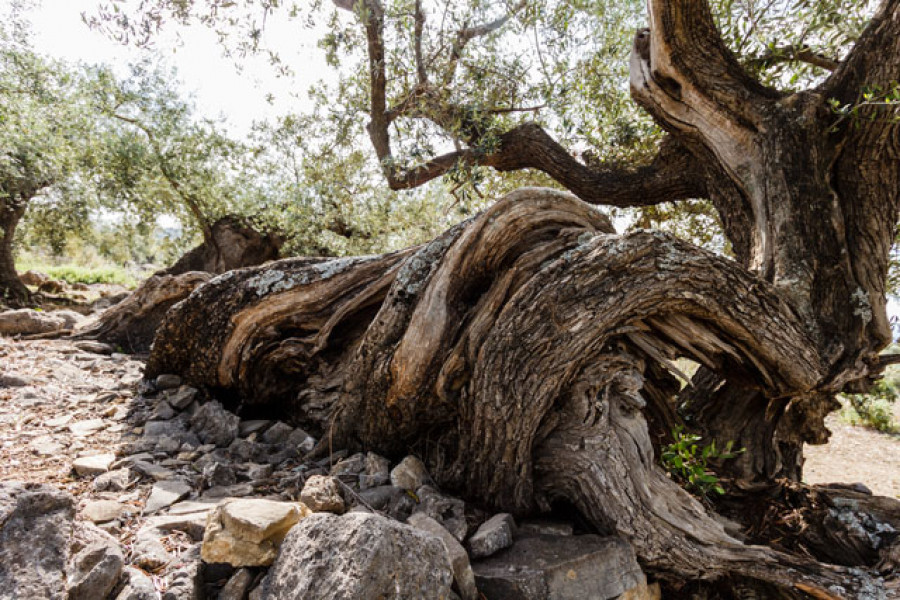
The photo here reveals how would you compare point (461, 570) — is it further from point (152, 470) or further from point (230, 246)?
point (230, 246)

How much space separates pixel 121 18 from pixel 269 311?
3.93m

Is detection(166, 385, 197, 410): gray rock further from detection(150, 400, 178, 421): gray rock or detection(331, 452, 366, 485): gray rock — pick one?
detection(331, 452, 366, 485): gray rock

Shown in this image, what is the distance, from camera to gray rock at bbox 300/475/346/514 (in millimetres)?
2713

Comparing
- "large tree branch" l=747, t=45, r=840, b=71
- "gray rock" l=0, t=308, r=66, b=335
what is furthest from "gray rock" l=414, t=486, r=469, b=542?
"gray rock" l=0, t=308, r=66, b=335

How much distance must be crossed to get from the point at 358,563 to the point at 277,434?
2.61 metres

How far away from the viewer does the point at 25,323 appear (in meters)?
6.89

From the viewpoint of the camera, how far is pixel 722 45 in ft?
15.5

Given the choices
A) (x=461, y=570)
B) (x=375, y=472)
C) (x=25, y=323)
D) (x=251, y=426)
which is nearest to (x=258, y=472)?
(x=375, y=472)

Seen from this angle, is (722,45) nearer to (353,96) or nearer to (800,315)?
(800,315)

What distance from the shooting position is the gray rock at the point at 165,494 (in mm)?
2780

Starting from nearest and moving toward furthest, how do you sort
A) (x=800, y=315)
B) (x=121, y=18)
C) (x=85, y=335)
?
(x=800, y=315) < (x=121, y=18) < (x=85, y=335)

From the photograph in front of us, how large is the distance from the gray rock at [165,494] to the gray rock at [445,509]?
1.56 m

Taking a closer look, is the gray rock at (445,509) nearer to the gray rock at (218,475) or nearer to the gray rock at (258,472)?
the gray rock at (258,472)

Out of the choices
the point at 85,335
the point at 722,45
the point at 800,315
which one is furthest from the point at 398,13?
the point at 85,335
